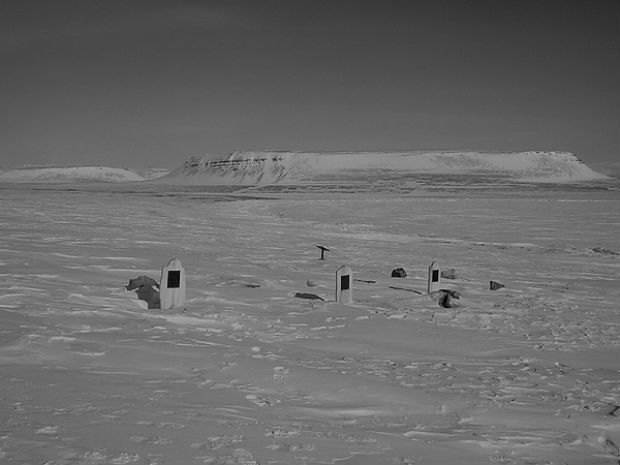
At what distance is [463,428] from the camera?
14.9ft

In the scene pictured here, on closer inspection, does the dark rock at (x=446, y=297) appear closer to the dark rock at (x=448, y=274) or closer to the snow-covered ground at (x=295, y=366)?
the snow-covered ground at (x=295, y=366)

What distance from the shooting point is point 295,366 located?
6082mm

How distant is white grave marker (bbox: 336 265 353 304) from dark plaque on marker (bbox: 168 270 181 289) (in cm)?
257

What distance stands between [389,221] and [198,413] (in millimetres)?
29413

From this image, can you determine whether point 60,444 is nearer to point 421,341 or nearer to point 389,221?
point 421,341

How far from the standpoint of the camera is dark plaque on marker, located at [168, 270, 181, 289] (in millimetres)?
8617

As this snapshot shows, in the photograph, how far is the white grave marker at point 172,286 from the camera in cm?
858

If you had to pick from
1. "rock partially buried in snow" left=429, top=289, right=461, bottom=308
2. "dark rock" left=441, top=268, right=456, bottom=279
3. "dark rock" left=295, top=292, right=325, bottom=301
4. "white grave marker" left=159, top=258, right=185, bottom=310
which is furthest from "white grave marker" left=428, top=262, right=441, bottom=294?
"white grave marker" left=159, top=258, right=185, bottom=310

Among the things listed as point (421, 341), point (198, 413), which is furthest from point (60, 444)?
point (421, 341)

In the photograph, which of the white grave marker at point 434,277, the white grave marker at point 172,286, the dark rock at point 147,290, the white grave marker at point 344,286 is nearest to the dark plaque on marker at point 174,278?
the white grave marker at point 172,286

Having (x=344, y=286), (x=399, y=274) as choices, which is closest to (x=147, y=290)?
(x=344, y=286)

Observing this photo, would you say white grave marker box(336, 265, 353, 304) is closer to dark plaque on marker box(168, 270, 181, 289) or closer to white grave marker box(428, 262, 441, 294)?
white grave marker box(428, 262, 441, 294)

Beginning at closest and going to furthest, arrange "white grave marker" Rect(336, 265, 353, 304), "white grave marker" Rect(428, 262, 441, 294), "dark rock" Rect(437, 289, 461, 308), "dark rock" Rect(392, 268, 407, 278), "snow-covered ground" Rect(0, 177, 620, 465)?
"snow-covered ground" Rect(0, 177, 620, 465) < "white grave marker" Rect(336, 265, 353, 304) < "dark rock" Rect(437, 289, 461, 308) < "white grave marker" Rect(428, 262, 441, 294) < "dark rock" Rect(392, 268, 407, 278)

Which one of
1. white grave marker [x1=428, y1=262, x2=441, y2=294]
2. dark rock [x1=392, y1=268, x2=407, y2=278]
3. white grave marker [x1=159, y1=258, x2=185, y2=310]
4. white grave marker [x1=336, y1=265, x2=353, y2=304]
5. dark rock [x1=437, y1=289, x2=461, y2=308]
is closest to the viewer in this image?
white grave marker [x1=159, y1=258, x2=185, y2=310]
